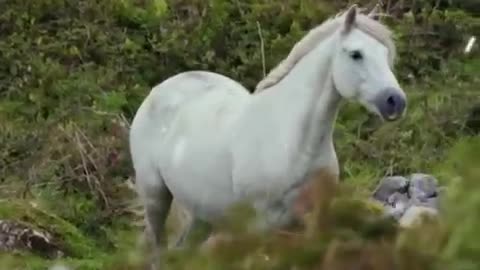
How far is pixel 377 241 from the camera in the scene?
74.3 inches

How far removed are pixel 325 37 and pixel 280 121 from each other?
1.27 ft

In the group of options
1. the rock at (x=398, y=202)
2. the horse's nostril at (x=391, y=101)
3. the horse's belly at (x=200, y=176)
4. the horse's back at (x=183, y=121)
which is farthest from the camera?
the rock at (x=398, y=202)

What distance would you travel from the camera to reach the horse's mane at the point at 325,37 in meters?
5.77

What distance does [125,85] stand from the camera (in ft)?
35.8

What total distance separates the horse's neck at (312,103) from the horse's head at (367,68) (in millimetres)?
64

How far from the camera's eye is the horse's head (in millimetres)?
5594

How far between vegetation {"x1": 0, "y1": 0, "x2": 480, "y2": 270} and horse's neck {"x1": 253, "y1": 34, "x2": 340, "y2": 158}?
2.36ft

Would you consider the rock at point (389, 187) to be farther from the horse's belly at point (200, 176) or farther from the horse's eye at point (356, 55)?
the horse's eye at point (356, 55)

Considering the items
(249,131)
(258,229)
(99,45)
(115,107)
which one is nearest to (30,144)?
(115,107)

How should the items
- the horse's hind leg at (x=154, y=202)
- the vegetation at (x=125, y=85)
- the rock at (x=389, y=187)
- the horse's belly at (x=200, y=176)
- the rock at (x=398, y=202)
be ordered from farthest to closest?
the vegetation at (x=125, y=85) < the rock at (x=389, y=187) < the rock at (x=398, y=202) < the horse's hind leg at (x=154, y=202) < the horse's belly at (x=200, y=176)

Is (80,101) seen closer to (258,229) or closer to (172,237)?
(172,237)

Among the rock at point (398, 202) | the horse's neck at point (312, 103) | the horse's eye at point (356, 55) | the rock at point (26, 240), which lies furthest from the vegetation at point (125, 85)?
the horse's eye at point (356, 55)

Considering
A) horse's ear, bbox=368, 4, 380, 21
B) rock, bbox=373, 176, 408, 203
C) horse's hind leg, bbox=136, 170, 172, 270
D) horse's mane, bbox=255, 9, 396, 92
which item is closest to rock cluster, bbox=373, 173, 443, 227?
rock, bbox=373, 176, 408, 203

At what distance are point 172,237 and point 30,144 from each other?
9.42 feet
